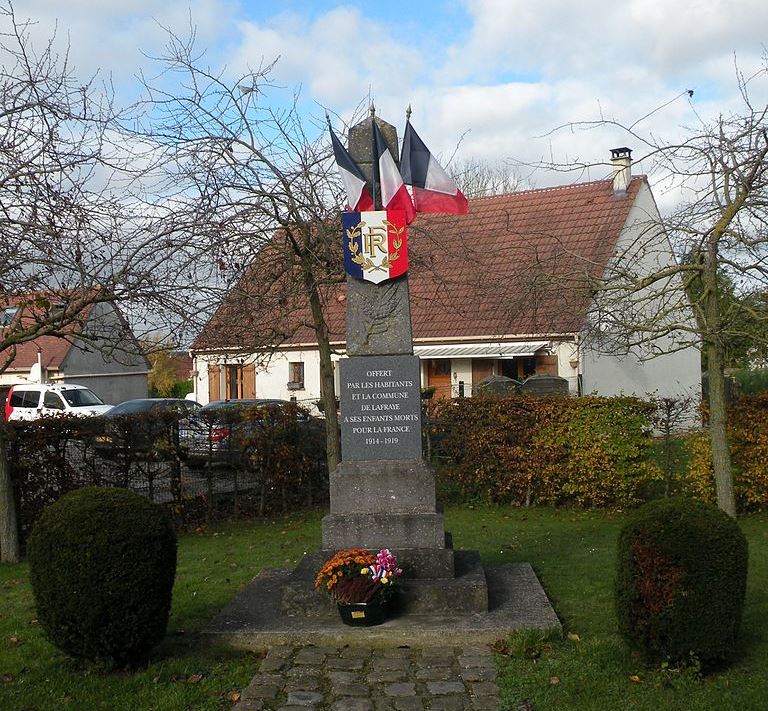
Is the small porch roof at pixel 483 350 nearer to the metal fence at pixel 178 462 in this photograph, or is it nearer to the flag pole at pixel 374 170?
the metal fence at pixel 178 462

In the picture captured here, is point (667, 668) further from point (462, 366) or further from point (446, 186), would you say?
point (462, 366)

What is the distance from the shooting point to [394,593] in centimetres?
747

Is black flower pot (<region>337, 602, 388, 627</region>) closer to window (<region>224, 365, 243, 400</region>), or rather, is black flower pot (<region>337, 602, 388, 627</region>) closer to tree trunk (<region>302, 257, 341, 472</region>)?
tree trunk (<region>302, 257, 341, 472</region>)

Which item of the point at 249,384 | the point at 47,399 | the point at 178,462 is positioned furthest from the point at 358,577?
the point at 47,399

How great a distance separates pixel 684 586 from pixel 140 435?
365 inches

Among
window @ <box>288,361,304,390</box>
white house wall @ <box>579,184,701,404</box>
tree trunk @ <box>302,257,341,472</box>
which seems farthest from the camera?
window @ <box>288,361,304,390</box>

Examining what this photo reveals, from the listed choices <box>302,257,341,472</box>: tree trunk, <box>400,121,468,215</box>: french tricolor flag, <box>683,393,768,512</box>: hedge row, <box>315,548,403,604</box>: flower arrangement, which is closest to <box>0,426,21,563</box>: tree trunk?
<box>302,257,341,472</box>: tree trunk

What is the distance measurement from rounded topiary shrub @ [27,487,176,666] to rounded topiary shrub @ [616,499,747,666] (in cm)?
320

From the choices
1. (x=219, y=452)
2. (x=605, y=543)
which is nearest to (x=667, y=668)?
(x=605, y=543)

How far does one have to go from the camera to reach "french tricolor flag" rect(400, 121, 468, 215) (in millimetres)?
8641

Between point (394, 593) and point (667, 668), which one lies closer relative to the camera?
point (667, 668)

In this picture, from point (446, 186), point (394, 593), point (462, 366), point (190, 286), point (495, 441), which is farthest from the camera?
point (462, 366)

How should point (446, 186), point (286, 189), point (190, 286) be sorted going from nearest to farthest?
point (446, 186) → point (190, 286) → point (286, 189)

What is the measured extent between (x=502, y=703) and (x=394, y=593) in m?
1.74
